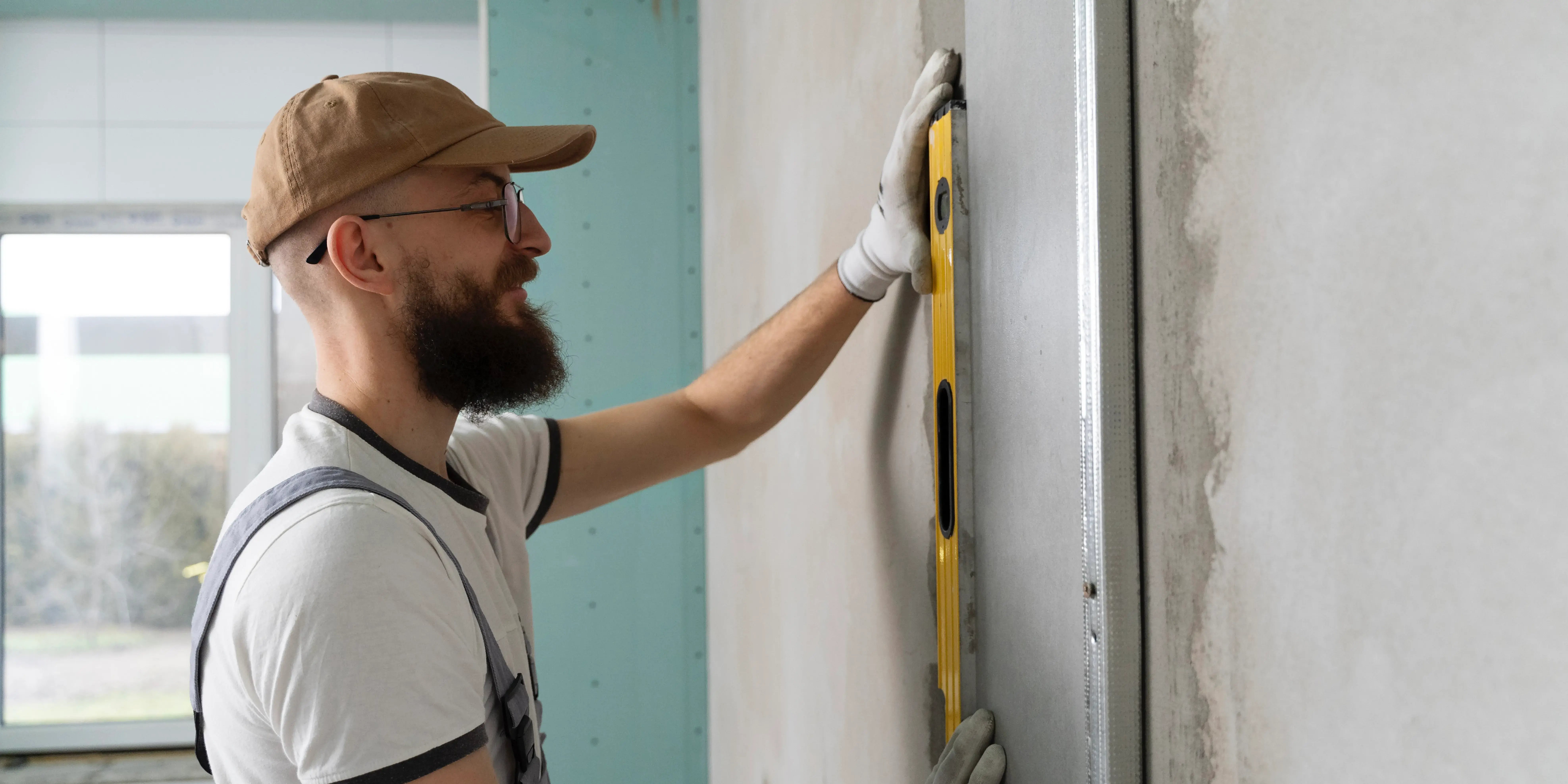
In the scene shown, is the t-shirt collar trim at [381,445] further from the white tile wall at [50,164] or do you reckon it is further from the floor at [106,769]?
the white tile wall at [50,164]

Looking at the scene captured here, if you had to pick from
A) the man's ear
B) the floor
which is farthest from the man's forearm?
the floor

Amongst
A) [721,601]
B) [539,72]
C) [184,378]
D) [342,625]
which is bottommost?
[721,601]

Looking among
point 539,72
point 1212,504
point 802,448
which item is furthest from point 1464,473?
point 539,72

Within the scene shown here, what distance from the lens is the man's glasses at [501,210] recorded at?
3.55 feet

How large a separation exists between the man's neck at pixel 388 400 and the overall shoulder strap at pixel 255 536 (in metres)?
0.12

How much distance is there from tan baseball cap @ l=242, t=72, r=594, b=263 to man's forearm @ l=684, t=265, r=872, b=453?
1.31 ft

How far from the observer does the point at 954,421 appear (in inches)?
34.4

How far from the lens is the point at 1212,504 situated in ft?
1.64

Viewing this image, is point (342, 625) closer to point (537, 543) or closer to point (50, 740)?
point (537, 543)

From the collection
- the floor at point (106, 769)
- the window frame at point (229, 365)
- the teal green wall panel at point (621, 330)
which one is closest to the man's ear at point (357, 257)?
the teal green wall panel at point (621, 330)

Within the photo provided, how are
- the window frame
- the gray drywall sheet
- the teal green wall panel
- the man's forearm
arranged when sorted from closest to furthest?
1. the gray drywall sheet
2. the man's forearm
3. the teal green wall panel
4. the window frame

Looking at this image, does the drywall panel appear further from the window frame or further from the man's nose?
the window frame

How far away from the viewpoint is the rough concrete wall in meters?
0.31

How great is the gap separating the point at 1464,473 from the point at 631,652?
106 inches
